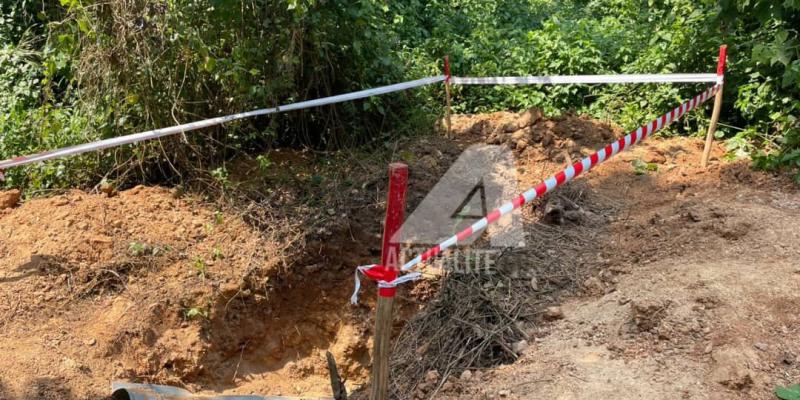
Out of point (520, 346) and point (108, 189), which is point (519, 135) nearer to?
point (520, 346)

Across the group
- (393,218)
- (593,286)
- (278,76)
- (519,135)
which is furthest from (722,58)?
(393,218)

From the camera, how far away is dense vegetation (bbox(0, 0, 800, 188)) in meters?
5.79

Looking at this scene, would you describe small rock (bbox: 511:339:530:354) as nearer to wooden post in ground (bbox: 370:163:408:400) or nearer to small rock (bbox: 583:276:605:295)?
small rock (bbox: 583:276:605:295)

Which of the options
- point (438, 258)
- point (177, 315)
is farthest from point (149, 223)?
point (438, 258)

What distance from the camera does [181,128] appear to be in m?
5.59

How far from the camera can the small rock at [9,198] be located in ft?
18.9

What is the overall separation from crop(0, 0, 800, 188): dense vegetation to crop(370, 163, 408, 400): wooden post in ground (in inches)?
98.4

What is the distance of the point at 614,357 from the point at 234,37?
412 centimetres

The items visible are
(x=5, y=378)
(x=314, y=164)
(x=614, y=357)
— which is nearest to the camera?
(x=614, y=357)

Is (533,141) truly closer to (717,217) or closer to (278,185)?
(717,217)

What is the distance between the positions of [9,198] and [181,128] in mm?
1649

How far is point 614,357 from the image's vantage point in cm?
391

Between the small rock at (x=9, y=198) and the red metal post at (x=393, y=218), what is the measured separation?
402 cm

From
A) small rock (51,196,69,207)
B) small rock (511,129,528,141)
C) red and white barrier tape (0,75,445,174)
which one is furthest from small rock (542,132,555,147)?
small rock (51,196,69,207)
